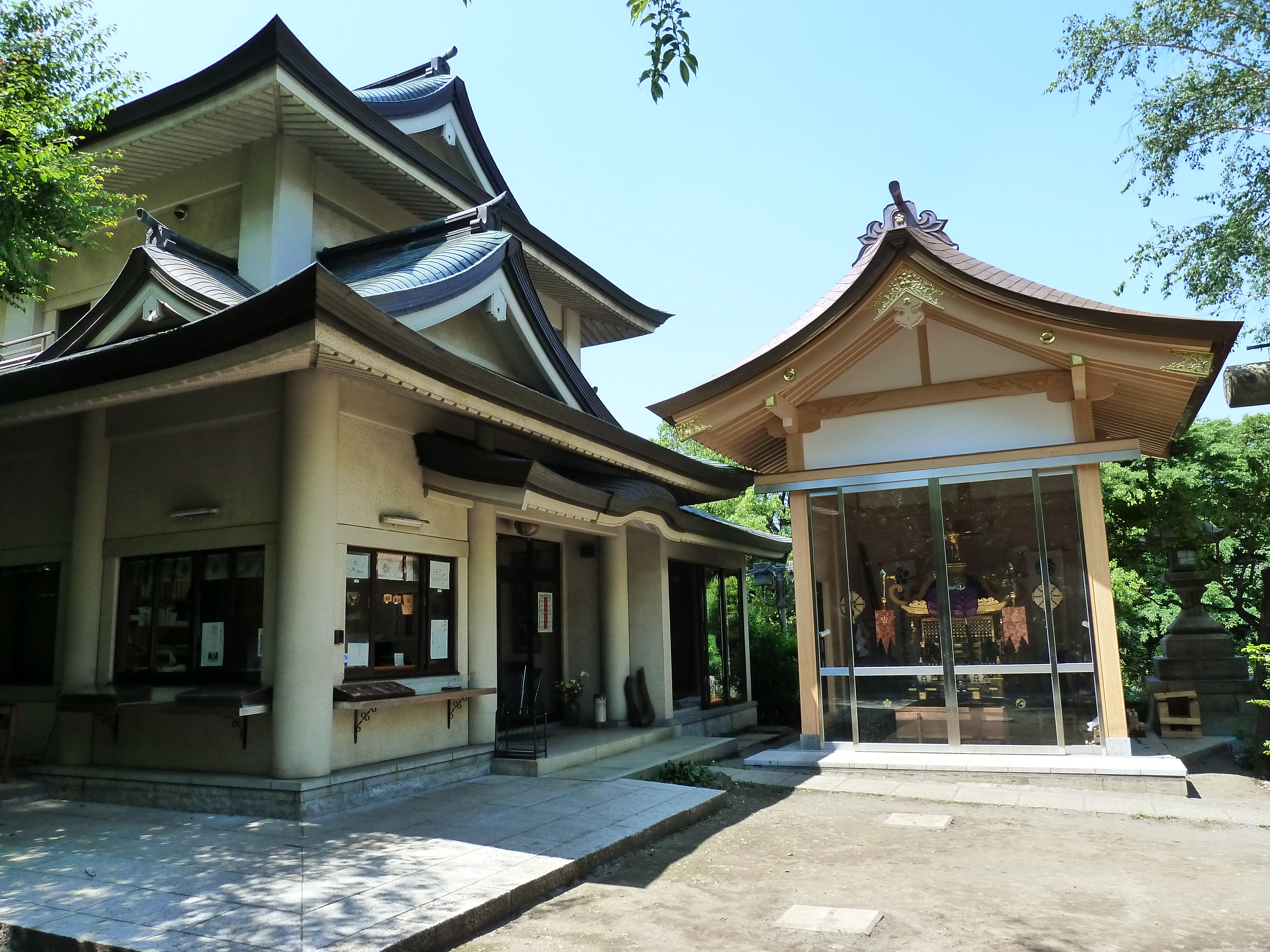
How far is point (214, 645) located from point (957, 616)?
7306 millimetres

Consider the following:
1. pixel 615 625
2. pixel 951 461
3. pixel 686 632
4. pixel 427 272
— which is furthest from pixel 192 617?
pixel 951 461

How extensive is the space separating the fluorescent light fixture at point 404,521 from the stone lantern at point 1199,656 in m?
9.41

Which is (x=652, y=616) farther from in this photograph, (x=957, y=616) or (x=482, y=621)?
(x=957, y=616)

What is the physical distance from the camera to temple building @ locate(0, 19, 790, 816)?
22.8ft

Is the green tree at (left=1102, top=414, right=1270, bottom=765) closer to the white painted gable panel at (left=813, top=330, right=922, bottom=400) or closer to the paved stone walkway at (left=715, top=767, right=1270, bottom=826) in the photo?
the paved stone walkway at (left=715, top=767, right=1270, bottom=826)

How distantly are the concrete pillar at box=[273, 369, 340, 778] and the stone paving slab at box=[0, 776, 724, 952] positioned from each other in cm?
64

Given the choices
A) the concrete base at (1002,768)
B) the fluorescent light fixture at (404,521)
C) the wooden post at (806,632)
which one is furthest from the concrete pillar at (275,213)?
the concrete base at (1002,768)

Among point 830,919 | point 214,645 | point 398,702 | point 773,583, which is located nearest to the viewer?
point 830,919

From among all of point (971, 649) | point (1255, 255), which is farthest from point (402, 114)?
point (1255, 255)

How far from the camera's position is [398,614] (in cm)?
814

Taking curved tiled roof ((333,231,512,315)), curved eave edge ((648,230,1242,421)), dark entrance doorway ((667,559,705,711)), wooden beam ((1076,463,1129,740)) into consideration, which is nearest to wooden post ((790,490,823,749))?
curved eave edge ((648,230,1242,421))

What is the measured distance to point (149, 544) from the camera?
812 cm

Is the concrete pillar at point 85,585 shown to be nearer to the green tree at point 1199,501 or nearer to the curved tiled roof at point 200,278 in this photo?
the curved tiled roof at point 200,278

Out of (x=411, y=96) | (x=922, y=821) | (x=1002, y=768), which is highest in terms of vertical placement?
(x=411, y=96)
